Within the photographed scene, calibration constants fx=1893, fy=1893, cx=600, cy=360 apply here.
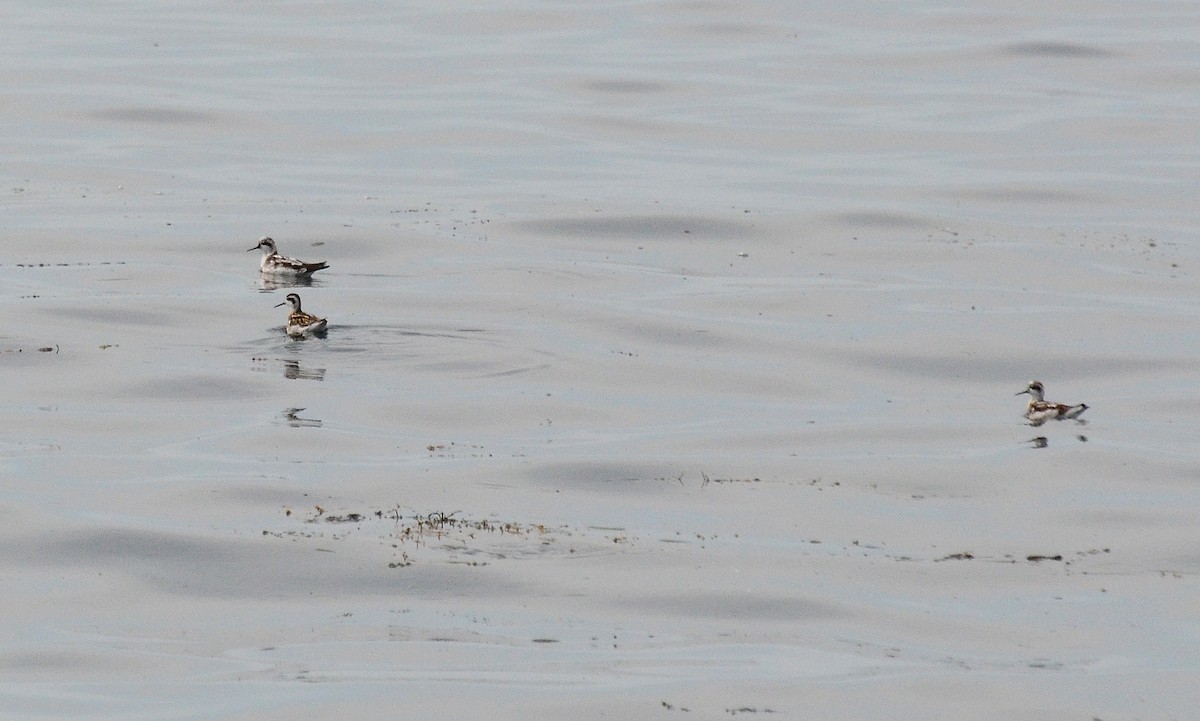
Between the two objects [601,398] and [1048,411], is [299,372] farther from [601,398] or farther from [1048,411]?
[1048,411]

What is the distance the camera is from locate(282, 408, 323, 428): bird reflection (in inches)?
800

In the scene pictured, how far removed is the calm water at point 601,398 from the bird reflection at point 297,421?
118 mm

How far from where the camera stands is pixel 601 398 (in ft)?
72.7

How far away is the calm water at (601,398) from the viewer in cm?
1409

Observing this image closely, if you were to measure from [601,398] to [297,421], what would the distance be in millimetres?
3702

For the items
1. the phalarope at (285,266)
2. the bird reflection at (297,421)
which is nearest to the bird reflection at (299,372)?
the bird reflection at (297,421)

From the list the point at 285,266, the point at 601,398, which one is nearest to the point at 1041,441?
the point at 601,398

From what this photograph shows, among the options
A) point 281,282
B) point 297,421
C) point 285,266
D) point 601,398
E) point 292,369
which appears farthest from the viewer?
point 285,266

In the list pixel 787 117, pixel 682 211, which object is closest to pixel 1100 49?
pixel 787 117

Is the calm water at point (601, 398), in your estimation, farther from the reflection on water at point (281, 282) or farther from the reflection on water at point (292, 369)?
the reflection on water at point (281, 282)

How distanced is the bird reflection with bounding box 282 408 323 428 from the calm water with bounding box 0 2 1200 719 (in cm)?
12

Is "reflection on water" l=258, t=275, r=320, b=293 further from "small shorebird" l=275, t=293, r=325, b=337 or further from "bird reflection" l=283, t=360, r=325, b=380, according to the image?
"bird reflection" l=283, t=360, r=325, b=380

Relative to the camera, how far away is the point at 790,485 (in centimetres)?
1881

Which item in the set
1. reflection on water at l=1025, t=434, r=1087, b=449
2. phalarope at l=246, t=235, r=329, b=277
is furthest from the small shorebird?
reflection on water at l=1025, t=434, r=1087, b=449
